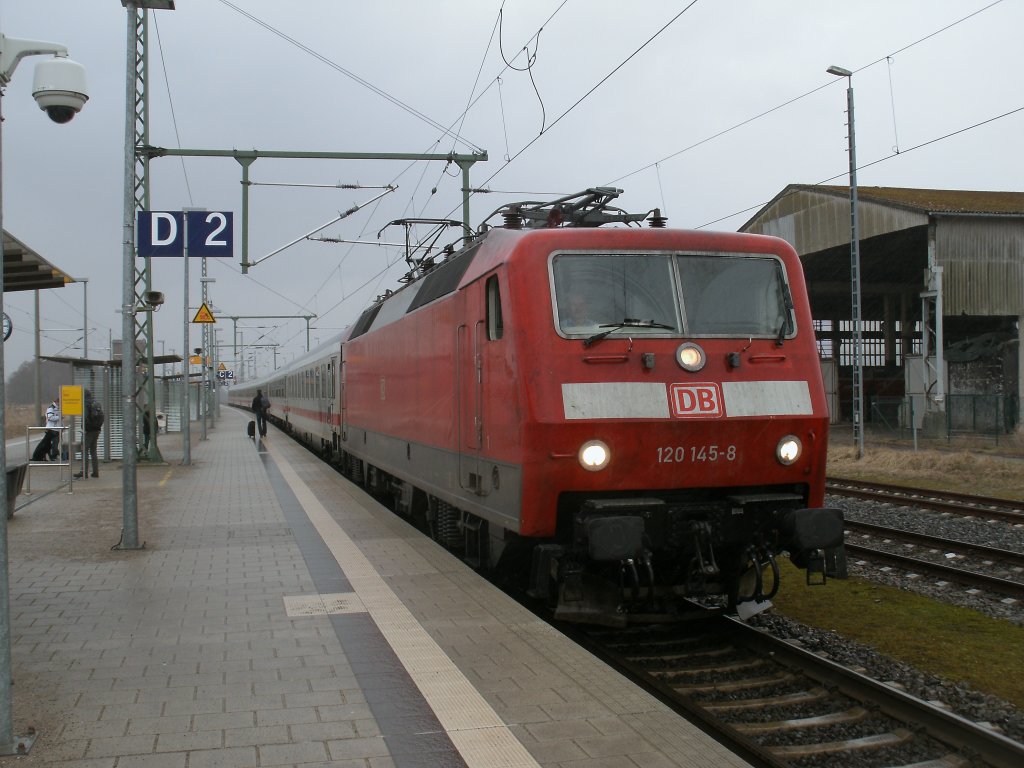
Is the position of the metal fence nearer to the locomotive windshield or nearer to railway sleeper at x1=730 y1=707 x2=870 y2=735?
the locomotive windshield

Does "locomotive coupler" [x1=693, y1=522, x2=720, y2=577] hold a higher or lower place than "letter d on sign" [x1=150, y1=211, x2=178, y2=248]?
lower

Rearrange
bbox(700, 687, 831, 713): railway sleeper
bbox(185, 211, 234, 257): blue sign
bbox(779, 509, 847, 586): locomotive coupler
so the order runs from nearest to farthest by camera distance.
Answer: bbox(700, 687, 831, 713): railway sleeper < bbox(779, 509, 847, 586): locomotive coupler < bbox(185, 211, 234, 257): blue sign

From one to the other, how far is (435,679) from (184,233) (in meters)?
7.20

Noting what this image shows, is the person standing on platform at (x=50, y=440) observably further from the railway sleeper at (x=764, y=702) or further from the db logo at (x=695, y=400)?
the railway sleeper at (x=764, y=702)

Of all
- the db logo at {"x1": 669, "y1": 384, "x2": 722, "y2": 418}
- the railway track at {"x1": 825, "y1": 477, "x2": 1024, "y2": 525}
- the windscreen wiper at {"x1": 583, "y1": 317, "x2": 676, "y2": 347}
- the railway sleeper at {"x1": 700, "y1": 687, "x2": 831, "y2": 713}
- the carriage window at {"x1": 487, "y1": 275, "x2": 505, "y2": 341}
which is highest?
the carriage window at {"x1": 487, "y1": 275, "x2": 505, "y2": 341}

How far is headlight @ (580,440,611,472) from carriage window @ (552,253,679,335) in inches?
31.1

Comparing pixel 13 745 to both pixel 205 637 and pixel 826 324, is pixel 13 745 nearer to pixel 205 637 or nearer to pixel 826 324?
pixel 205 637

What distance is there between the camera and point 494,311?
719 centimetres

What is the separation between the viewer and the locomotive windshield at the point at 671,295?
673 centimetres

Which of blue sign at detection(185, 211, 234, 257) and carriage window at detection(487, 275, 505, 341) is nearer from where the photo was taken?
carriage window at detection(487, 275, 505, 341)

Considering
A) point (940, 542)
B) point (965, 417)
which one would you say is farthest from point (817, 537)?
point (965, 417)

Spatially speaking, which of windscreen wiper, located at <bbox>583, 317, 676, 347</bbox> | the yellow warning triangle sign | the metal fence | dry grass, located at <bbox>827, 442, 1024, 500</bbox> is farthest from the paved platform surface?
the metal fence

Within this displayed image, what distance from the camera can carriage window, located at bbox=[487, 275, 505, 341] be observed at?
702 cm

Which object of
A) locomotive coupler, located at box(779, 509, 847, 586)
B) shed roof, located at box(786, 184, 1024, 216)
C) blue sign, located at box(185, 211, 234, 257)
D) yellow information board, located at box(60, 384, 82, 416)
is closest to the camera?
locomotive coupler, located at box(779, 509, 847, 586)
